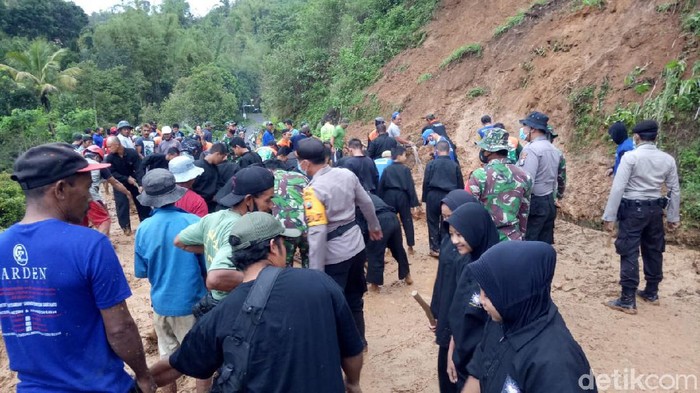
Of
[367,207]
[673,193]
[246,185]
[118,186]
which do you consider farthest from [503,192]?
[118,186]

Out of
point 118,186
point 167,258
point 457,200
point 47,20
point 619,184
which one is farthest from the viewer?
point 47,20

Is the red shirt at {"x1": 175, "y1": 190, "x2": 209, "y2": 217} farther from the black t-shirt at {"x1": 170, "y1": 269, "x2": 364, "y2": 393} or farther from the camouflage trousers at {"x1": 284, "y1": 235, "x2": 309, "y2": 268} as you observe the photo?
the black t-shirt at {"x1": 170, "y1": 269, "x2": 364, "y2": 393}

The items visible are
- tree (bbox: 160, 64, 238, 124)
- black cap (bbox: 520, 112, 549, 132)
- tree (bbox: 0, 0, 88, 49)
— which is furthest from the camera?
tree (bbox: 0, 0, 88, 49)

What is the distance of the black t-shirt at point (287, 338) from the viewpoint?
1814 mm

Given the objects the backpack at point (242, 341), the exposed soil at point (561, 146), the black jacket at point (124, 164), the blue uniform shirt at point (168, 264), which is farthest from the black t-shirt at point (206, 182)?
the backpack at point (242, 341)

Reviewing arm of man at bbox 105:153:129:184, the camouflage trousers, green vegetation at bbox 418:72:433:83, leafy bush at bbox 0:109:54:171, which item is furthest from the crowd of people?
leafy bush at bbox 0:109:54:171

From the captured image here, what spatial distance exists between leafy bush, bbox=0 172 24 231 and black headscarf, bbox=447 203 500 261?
9290 mm

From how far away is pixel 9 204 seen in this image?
9.12 metres

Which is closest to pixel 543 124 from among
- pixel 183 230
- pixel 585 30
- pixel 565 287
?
pixel 565 287

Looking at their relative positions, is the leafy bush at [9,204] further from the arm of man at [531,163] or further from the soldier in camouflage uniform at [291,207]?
the arm of man at [531,163]

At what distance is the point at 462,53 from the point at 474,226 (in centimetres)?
1264

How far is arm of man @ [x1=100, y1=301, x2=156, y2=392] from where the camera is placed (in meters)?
2.03

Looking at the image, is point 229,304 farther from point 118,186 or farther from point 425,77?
point 425,77

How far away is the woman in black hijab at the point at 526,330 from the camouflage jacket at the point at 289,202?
6.63 feet
